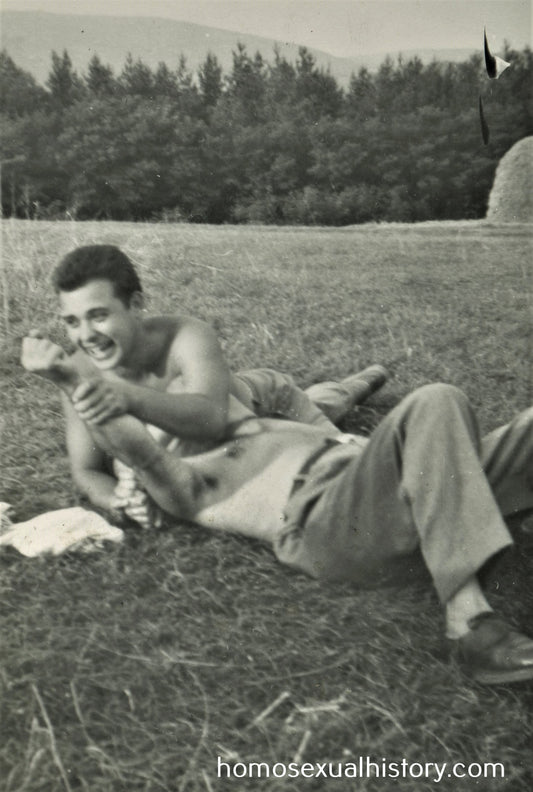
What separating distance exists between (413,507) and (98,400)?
2.31ft

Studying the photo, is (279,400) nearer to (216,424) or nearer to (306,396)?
(306,396)

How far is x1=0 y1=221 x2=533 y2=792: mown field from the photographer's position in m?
1.78

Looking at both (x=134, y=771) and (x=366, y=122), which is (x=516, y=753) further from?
(x=366, y=122)

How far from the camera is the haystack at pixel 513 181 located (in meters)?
2.24

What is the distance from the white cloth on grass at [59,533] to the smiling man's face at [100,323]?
0.37m

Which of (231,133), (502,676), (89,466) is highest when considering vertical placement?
(231,133)

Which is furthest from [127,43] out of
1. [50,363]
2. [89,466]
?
[89,466]

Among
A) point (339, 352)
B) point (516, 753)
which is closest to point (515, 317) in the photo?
point (339, 352)

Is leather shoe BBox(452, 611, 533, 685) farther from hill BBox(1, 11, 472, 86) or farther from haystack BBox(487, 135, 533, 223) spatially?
hill BBox(1, 11, 472, 86)

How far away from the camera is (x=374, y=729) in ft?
5.88

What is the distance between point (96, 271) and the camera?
2064mm

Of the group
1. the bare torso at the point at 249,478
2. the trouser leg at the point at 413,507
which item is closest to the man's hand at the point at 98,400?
the bare torso at the point at 249,478

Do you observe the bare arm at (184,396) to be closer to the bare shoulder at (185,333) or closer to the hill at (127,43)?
the bare shoulder at (185,333)

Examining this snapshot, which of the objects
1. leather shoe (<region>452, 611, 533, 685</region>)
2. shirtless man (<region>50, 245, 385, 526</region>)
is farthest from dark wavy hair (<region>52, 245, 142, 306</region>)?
leather shoe (<region>452, 611, 533, 685</region>)
